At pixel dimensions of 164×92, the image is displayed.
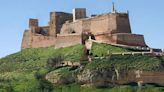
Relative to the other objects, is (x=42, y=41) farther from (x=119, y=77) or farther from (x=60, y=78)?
(x=119, y=77)

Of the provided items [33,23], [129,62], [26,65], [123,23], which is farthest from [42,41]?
[129,62]

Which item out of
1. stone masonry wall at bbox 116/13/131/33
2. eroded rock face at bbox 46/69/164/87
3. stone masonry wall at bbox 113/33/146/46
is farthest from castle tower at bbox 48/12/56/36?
eroded rock face at bbox 46/69/164/87

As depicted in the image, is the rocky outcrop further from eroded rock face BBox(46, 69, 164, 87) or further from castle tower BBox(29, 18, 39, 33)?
castle tower BBox(29, 18, 39, 33)

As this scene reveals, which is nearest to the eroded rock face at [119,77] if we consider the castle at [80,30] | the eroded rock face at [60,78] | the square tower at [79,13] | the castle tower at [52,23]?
the eroded rock face at [60,78]

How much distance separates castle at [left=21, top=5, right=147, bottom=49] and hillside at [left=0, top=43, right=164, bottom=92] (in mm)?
1705

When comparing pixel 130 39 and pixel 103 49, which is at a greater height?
pixel 130 39

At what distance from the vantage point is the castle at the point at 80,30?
83.0 metres

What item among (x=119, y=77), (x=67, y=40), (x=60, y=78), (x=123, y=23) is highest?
(x=123, y=23)

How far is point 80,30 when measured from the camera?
87438 millimetres

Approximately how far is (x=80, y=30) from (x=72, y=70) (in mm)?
10034

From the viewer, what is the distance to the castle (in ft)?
272

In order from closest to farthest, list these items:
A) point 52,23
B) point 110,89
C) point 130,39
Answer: point 110,89 → point 130,39 → point 52,23

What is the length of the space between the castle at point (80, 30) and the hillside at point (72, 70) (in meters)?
1.71

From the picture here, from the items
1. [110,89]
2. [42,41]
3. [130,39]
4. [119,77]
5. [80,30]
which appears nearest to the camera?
[110,89]
